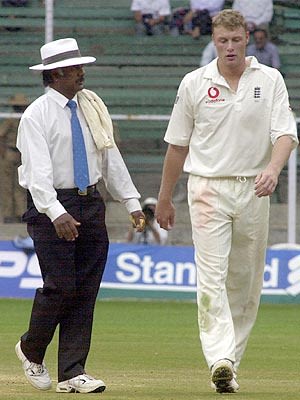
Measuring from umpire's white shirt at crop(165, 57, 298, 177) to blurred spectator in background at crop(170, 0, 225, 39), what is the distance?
11.1 meters

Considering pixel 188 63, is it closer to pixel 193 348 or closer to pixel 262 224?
pixel 193 348

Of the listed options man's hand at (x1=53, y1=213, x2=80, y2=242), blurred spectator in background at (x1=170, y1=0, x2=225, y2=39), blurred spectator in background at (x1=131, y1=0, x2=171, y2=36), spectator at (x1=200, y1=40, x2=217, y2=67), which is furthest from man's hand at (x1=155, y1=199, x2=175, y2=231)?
blurred spectator in background at (x1=131, y1=0, x2=171, y2=36)

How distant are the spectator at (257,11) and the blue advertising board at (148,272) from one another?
394 centimetres

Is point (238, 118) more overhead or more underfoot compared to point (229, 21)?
more underfoot

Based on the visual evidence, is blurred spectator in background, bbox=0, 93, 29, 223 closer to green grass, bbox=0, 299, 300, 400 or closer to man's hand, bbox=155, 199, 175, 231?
green grass, bbox=0, 299, 300, 400

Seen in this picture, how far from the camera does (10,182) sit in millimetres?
17688

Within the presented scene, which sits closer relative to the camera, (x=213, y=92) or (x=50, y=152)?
(x=50, y=152)

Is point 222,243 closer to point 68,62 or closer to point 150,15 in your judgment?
point 68,62

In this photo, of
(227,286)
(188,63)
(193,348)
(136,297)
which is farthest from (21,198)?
(227,286)

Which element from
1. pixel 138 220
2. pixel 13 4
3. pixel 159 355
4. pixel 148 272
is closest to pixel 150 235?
pixel 148 272

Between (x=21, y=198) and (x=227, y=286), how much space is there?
30.3 feet

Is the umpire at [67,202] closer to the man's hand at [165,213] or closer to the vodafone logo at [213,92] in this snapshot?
the man's hand at [165,213]

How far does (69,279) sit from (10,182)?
9695mm

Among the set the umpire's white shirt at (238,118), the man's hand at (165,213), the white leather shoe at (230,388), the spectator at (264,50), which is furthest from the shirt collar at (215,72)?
the spectator at (264,50)
